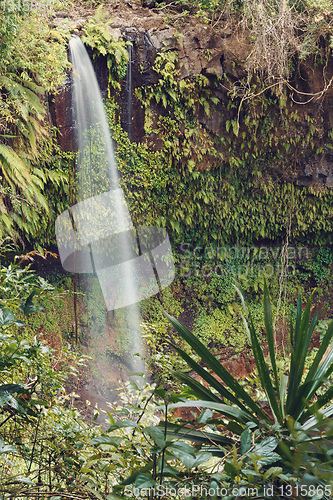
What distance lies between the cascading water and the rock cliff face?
264mm

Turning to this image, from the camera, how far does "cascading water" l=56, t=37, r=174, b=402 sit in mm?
5145

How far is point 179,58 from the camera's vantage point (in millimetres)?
5262

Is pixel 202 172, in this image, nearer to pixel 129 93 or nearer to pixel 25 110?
pixel 129 93

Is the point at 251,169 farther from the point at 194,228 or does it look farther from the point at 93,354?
the point at 93,354

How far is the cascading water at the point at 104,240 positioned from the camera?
5.14 m

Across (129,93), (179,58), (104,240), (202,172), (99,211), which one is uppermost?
(179,58)

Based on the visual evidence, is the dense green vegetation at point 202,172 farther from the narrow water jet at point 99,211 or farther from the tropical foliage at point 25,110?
the narrow water jet at point 99,211

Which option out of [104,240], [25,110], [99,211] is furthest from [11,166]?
[104,240]

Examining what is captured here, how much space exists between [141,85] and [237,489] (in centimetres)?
550

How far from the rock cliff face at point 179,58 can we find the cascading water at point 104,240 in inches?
10.4

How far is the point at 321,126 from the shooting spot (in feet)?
20.0

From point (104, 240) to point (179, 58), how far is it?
3.21m

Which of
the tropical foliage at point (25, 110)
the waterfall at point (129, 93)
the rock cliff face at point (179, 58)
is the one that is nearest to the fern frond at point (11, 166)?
the tropical foliage at point (25, 110)

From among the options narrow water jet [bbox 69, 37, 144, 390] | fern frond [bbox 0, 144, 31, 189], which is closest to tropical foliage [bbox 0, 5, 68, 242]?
fern frond [bbox 0, 144, 31, 189]
